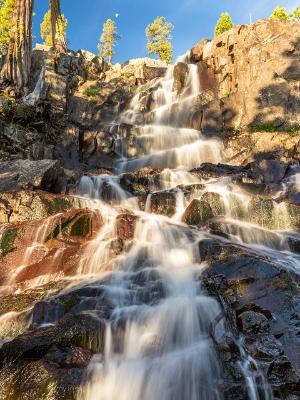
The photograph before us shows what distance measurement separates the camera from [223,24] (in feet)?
162

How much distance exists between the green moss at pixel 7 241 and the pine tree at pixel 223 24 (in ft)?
154

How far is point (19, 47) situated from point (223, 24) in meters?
35.9

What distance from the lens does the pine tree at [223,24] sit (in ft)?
160

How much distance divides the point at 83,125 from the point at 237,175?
12628 millimetres

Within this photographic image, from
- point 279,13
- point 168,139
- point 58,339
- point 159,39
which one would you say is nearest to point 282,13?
point 279,13

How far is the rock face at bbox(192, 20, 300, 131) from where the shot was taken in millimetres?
19641

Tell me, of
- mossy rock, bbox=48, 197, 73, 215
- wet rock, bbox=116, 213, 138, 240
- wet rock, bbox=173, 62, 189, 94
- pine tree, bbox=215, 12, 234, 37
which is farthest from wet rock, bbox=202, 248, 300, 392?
pine tree, bbox=215, 12, 234, 37

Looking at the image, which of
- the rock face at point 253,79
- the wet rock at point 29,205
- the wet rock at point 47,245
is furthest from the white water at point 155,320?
the rock face at point 253,79

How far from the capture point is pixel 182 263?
26.1 feet

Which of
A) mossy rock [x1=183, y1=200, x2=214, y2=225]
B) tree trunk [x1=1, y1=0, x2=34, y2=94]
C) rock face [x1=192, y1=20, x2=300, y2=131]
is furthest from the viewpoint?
tree trunk [x1=1, y1=0, x2=34, y2=94]

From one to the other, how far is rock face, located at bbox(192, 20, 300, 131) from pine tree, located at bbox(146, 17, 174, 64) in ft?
107

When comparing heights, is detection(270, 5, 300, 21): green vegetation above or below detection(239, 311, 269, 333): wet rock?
above

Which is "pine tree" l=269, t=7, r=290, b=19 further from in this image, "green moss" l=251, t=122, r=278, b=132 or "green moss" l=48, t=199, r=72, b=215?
"green moss" l=48, t=199, r=72, b=215

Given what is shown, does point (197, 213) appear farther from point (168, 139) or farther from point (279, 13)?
point (279, 13)
